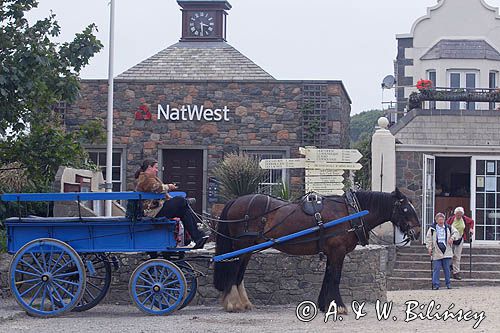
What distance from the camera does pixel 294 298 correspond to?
50.3ft

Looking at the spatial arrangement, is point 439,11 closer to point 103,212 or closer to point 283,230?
point 103,212

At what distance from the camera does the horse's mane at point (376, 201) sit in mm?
14594

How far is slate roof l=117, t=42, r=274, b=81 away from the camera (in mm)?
30766

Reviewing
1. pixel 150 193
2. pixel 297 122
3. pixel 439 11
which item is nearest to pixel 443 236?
pixel 297 122

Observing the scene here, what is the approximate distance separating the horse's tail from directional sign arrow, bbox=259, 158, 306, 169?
225 inches

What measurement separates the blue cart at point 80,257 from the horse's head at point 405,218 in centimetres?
288

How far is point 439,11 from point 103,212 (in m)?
22.1

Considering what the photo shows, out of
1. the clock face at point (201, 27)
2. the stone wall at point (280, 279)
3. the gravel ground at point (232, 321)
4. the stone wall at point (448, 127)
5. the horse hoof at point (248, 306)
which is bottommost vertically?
the gravel ground at point (232, 321)

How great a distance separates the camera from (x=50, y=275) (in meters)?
13.4

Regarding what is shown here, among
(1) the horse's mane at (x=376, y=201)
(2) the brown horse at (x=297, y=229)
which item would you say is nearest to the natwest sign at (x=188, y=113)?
(2) the brown horse at (x=297, y=229)

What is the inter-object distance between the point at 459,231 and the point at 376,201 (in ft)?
28.3

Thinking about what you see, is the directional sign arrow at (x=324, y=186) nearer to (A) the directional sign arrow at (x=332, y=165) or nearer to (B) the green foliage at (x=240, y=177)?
(A) the directional sign arrow at (x=332, y=165)

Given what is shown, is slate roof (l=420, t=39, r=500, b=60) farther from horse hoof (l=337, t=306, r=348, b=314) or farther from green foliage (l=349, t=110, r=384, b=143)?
green foliage (l=349, t=110, r=384, b=143)

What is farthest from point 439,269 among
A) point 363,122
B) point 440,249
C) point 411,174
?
point 363,122
